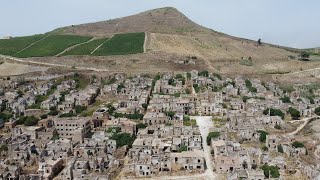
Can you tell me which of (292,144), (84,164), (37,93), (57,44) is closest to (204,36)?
(57,44)

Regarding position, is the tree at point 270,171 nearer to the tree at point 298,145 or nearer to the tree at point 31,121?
the tree at point 298,145

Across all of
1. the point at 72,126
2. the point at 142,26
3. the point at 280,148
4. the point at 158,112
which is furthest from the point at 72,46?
the point at 280,148

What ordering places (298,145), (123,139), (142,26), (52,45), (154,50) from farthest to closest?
(142,26)
(52,45)
(154,50)
(123,139)
(298,145)

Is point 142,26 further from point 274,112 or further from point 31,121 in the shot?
point 31,121

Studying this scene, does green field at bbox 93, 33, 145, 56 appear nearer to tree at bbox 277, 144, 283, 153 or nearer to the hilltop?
the hilltop

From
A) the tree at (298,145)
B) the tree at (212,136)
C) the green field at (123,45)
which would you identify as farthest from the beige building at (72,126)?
the green field at (123,45)

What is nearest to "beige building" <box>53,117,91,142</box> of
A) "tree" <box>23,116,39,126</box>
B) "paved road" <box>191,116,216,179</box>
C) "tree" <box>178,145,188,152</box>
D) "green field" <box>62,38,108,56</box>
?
"tree" <box>23,116,39,126</box>

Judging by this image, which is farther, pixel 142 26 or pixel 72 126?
pixel 142 26
